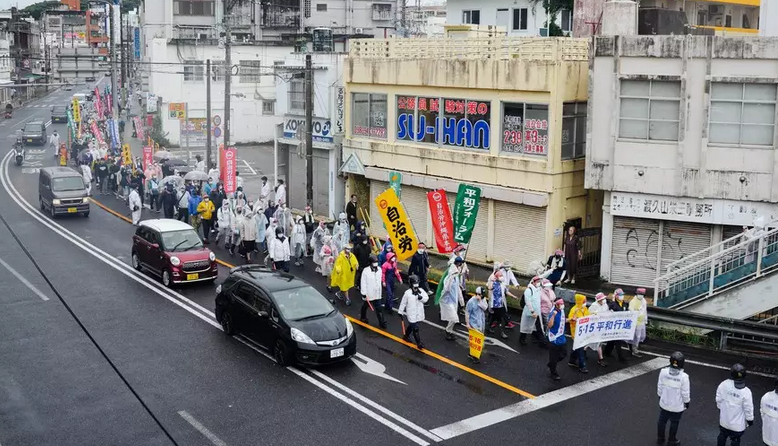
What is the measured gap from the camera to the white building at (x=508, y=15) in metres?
44.2

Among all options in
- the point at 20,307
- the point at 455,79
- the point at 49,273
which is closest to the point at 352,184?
the point at 455,79

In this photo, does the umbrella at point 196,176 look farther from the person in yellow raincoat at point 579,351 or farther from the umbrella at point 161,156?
the person in yellow raincoat at point 579,351

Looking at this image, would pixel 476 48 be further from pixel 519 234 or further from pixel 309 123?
pixel 309 123

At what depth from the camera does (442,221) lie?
77.7 feet

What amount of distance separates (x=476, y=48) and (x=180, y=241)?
34.9 ft

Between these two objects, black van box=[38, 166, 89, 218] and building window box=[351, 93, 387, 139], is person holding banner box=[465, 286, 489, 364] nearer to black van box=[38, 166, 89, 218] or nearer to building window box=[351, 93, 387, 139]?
building window box=[351, 93, 387, 139]

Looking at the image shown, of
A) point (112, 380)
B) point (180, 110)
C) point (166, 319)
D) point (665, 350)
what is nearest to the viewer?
point (112, 380)

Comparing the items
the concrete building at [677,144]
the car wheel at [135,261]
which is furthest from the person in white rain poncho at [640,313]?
the car wheel at [135,261]

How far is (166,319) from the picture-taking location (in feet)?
68.1

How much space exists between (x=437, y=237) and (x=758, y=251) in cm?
835

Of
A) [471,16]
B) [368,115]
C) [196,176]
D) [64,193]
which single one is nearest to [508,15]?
[471,16]

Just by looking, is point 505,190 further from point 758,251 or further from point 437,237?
point 758,251

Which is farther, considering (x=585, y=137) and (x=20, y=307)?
(x=585, y=137)

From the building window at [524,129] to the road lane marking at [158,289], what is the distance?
33.9 feet
